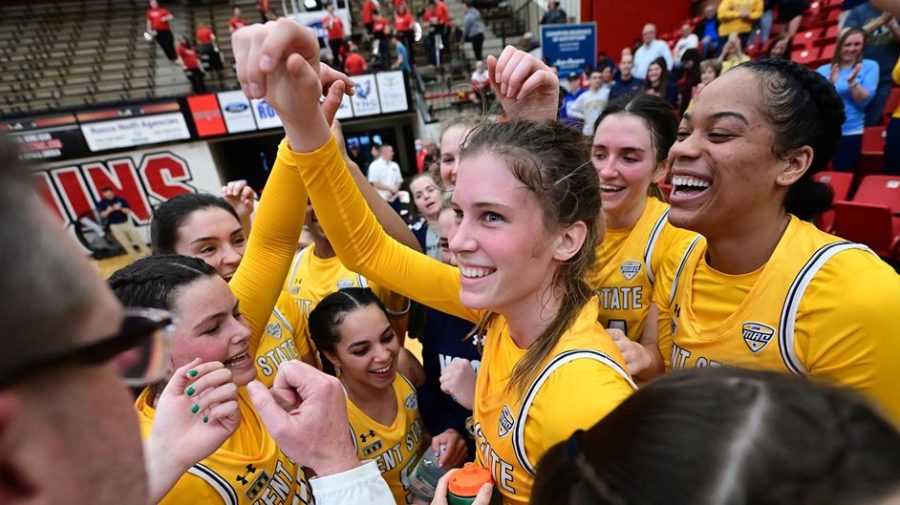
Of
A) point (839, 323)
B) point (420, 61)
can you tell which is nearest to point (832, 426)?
point (839, 323)

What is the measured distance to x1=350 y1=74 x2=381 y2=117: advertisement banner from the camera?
1048 centimetres

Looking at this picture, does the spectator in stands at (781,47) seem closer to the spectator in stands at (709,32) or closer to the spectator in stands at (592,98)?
the spectator in stands at (709,32)

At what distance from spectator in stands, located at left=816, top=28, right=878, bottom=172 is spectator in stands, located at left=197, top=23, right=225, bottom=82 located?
13.5 meters

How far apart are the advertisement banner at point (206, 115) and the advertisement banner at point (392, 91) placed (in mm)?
3782

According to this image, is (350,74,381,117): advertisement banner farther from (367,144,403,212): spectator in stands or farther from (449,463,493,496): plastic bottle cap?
(449,463,493,496): plastic bottle cap

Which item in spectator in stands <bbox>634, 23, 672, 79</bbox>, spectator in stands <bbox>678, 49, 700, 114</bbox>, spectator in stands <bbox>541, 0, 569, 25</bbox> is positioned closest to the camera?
spectator in stands <bbox>678, 49, 700, 114</bbox>

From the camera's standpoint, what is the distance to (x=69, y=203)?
982 centimetres

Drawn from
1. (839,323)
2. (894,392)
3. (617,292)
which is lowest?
(617,292)

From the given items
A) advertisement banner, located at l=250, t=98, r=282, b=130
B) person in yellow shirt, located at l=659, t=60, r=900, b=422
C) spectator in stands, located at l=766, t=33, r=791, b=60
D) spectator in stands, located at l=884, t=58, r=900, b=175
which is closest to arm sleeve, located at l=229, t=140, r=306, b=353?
person in yellow shirt, located at l=659, t=60, r=900, b=422

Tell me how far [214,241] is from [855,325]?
213 cm

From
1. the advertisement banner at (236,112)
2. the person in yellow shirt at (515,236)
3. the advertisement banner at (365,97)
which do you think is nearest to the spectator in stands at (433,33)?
the advertisement banner at (365,97)

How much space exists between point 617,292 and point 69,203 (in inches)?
483

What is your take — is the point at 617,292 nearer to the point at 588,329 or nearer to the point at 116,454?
the point at 588,329

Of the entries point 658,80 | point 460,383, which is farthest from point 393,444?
point 658,80
